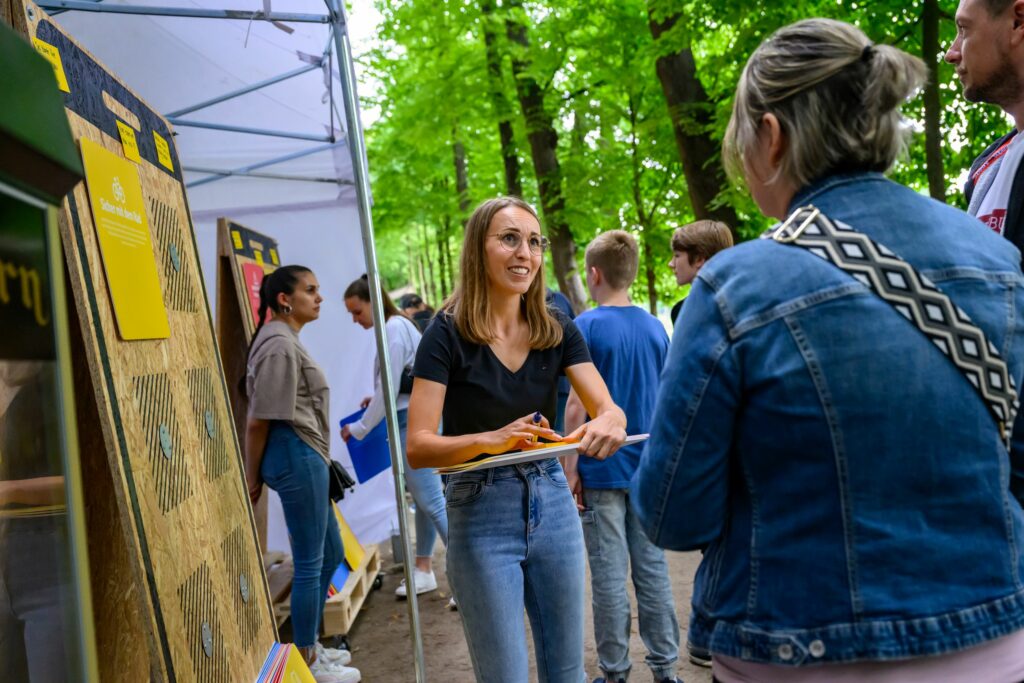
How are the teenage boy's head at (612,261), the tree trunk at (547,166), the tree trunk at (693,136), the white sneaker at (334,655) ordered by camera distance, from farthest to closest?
the tree trunk at (547,166), the tree trunk at (693,136), the white sneaker at (334,655), the teenage boy's head at (612,261)

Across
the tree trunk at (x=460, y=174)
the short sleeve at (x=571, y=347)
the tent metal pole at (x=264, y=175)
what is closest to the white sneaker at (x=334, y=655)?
the short sleeve at (x=571, y=347)

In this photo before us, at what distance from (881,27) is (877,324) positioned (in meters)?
5.31

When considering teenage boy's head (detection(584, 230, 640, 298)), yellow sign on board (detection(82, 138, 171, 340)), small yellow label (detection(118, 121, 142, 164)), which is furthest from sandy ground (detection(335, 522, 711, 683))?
small yellow label (detection(118, 121, 142, 164))

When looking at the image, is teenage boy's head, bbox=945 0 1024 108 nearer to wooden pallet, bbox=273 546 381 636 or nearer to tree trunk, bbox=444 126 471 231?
wooden pallet, bbox=273 546 381 636

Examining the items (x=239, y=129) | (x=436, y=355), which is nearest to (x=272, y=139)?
(x=239, y=129)

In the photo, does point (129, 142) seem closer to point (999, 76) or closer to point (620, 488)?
point (620, 488)

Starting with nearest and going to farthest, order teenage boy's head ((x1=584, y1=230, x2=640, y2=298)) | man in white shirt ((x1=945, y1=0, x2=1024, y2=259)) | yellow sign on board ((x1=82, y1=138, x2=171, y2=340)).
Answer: man in white shirt ((x1=945, y1=0, x2=1024, y2=259)) < yellow sign on board ((x1=82, y1=138, x2=171, y2=340)) < teenage boy's head ((x1=584, y1=230, x2=640, y2=298))

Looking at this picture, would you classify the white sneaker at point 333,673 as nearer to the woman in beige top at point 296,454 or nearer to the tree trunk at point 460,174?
the woman in beige top at point 296,454

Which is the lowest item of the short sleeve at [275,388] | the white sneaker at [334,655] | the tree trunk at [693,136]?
the white sneaker at [334,655]

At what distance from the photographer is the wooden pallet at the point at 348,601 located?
19.0 feet

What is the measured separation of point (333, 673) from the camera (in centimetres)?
511

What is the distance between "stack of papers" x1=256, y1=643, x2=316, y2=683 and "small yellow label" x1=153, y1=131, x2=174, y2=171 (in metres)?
2.00

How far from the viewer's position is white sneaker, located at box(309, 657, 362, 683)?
A: 5070mm

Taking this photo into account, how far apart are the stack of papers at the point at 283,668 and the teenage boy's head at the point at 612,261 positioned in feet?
7.41
